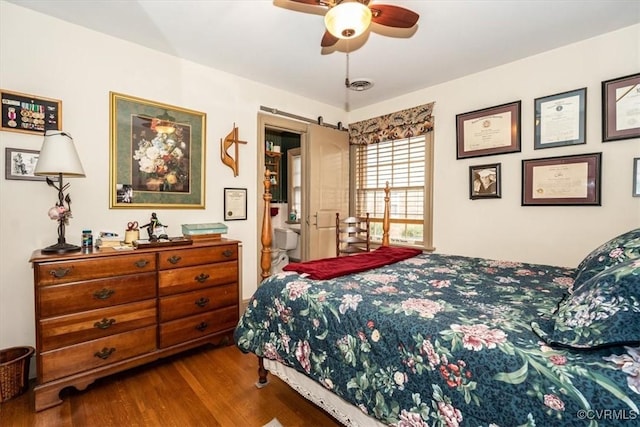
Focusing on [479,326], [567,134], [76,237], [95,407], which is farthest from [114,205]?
[567,134]

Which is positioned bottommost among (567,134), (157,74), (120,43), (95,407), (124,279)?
(95,407)

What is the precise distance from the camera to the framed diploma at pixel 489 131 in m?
3.00

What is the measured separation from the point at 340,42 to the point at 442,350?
2559 mm

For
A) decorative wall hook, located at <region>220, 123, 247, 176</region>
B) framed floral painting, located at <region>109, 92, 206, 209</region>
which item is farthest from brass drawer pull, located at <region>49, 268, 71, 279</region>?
decorative wall hook, located at <region>220, 123, 247, 176</region>

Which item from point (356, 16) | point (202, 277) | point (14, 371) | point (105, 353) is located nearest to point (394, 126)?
point (356, 16)

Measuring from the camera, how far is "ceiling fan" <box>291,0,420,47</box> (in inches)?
65.7

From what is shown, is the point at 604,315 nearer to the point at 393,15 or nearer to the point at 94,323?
the point at 393,15

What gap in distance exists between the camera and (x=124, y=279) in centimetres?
218

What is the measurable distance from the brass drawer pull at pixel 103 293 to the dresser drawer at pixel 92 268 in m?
0.10

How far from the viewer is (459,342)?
3.58 ft

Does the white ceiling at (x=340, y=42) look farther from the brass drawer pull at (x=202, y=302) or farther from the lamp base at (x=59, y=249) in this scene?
the brass drawer pull at (x=202, y=302)

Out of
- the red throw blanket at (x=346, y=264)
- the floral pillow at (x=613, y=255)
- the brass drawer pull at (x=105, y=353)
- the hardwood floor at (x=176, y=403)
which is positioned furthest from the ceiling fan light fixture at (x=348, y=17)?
the brass drawer pull at (x=105, y=353)

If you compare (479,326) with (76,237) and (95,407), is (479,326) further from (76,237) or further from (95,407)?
(76,237)

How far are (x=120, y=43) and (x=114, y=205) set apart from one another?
4.55 ft
